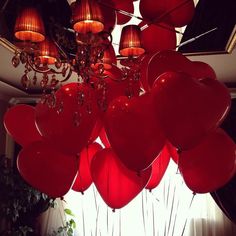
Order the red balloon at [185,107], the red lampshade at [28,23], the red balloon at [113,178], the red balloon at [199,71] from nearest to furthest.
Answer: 1. the red balloon at [185,107]
2. the red lampshade at [28,23]
3. the red balloon at [199,71]
4. the red balloon at [113,178]

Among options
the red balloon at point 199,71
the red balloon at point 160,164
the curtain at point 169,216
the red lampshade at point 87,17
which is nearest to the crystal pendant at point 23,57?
the red lampshade at point 87,17

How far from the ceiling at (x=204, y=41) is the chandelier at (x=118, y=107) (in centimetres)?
55

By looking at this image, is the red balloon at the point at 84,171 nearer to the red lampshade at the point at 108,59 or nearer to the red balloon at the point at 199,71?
the red lampshade at the point at 108,59

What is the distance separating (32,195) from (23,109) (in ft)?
7.41

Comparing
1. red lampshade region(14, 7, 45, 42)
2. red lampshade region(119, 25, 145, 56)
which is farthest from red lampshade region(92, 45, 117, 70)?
red lampshade region(14, 7, 45, 42)

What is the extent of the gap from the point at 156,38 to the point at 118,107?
42cm

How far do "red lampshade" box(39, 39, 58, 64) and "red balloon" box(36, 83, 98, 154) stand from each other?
187 millimetres

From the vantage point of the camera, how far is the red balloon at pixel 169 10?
128 centimetres

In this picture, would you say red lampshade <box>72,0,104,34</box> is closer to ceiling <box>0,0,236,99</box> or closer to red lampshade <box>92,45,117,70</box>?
red lampshade <box>92,45,117,70</box>

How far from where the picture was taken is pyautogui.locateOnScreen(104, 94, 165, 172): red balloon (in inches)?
46.1

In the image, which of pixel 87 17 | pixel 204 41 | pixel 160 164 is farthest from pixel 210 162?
pixel 204 41

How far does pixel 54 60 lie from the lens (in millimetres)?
1448

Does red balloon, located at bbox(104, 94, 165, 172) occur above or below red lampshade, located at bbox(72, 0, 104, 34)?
below

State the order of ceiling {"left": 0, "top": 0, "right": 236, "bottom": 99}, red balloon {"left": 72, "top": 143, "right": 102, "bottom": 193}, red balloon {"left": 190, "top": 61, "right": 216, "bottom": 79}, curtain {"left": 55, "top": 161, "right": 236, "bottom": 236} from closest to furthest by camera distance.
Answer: red balloon {"left": 190, "top": 61, "right": 216, "bottom": 79} → red balloon {"left": 72, "top": 143, "right": 102, "bottom": 193} → ceiling {"left": 0, "top": 0, "right": 236, "bottom": 99} → curtain {"left": 55, "top": 161, "right": 236, "bottom": 236}
